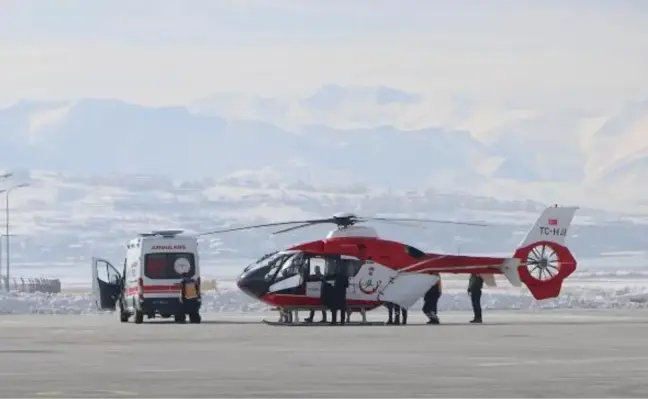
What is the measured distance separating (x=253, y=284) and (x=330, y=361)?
16756 mm

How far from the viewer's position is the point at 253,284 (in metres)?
45.7

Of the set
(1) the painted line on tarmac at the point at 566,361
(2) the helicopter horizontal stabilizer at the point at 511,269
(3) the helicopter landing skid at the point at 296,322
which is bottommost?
(1) the painted line on tarmac at the point at 566,361

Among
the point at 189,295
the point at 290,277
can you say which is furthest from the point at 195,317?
the point at 290,277

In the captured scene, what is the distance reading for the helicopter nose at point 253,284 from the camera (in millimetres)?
45500

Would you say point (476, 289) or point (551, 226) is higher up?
point (551, 226)

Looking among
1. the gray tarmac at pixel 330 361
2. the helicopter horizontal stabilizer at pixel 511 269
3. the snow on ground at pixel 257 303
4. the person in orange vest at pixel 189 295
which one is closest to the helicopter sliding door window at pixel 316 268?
the gray tarmac at pixel 330 361

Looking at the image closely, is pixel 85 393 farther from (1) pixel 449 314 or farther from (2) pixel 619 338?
(1) pixel 449 314

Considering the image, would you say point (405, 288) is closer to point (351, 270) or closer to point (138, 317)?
point (351, 270)

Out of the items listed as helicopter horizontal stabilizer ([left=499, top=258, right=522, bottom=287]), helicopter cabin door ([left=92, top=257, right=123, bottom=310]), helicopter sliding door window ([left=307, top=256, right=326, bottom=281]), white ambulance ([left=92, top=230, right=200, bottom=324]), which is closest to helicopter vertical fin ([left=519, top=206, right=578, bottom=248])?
helicopter horizontal stabilizer ([left=499, top=258, right=522, bottom=287])

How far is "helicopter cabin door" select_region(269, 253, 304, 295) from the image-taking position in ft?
148

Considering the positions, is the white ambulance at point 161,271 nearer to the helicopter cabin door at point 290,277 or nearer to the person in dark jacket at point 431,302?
the helicopter cabin door at point 290,277

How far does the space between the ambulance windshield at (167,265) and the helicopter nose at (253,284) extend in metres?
2.33

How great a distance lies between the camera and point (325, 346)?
111 feet

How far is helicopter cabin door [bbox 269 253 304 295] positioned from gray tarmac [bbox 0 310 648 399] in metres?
1.37
